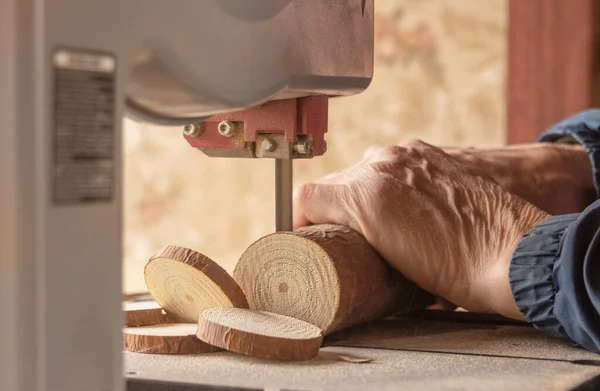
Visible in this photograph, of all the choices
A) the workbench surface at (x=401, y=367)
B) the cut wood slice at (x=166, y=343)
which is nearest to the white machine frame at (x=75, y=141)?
the workbench surface at (x=401, y=367)

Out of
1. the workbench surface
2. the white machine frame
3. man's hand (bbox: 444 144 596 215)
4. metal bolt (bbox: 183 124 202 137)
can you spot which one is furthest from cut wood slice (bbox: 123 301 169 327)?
man's hand (bbox: 444 144 596 215)

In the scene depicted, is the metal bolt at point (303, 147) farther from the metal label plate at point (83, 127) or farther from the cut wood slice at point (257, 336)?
the metal label plate at point (83, 127)

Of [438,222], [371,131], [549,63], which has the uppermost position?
[549,63]

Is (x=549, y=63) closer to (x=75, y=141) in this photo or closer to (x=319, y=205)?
(x=319, y=205)

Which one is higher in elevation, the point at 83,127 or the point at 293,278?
the point at 83,127

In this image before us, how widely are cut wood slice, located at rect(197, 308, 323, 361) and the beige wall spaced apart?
2.05m

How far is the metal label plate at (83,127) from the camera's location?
2.40 feet

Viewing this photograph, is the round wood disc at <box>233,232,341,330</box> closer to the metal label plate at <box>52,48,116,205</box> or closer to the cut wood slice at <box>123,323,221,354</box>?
the cut wood slice at <box>123,323,221,354</box>

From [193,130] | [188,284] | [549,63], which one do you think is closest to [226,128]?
[193,130]

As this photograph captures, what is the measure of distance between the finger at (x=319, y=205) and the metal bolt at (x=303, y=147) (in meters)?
0.19

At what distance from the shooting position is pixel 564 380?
3.28 feet

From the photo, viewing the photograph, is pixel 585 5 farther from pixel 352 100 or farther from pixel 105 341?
pixel 105 341

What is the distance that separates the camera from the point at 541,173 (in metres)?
1.71

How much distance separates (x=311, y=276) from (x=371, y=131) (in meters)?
2.64
